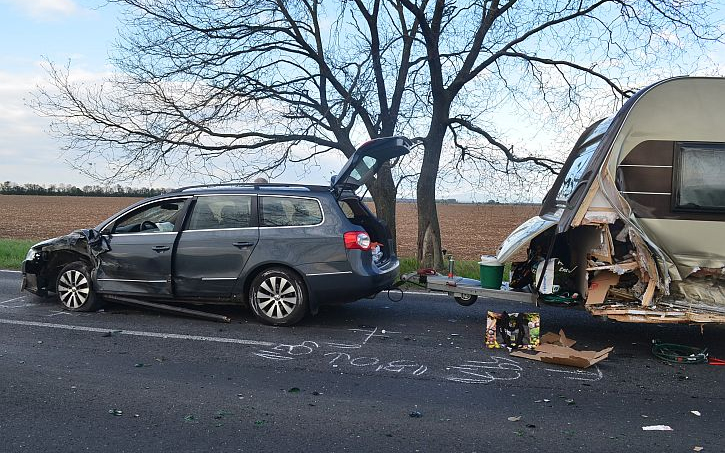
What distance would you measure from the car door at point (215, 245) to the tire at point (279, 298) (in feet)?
1.12

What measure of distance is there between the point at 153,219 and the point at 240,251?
4.55 ft

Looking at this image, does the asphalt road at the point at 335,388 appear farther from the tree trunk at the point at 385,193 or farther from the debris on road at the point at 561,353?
the tree trunk at the point at 385,193

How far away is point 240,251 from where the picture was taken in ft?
24.8

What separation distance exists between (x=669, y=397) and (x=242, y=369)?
378 cm

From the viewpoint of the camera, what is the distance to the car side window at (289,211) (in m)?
7.58

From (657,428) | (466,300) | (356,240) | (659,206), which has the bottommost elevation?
(657,428)

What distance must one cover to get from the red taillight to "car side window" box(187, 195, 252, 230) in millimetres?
1293

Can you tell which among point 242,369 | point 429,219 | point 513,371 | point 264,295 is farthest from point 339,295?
point 429,219

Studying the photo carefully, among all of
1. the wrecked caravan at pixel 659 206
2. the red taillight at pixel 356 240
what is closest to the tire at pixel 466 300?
the red taillight at pixel 356 240

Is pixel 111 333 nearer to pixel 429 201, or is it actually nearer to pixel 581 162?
pixel 581 162

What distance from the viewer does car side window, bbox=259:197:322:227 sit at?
24.9 feet

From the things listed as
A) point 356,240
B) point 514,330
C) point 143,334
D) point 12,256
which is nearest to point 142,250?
point 143,334

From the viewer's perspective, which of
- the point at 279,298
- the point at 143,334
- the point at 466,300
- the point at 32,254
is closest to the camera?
the point at 143,334

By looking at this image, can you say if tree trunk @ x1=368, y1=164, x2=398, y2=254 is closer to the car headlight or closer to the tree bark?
the tree bark
